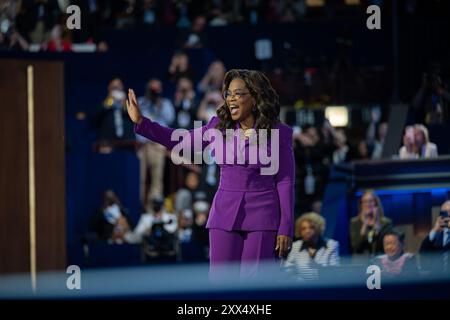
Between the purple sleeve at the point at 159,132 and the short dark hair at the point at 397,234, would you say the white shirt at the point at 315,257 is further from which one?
the purple sleeve at the point at 159,132

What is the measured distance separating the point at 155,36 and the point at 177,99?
1.25 meters

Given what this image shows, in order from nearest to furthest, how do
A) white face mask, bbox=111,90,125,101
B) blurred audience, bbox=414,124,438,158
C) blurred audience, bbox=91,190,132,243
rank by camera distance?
1. blurred audience, bbox=414,124,438,158
2. blurred audience, bbox=91,190,132,243
3. white face mask, bbox=111,90,125,101

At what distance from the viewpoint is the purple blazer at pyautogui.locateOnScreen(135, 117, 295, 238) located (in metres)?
5.41

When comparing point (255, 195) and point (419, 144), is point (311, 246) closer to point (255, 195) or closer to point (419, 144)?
point (419, 144)

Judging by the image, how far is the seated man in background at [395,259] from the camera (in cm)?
776

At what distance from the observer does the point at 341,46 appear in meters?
11.8

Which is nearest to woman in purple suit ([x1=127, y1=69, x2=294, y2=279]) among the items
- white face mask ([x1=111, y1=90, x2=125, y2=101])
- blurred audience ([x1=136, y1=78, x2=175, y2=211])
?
blurred audience ([x1=136, y1=78, x2=175, y2=211])

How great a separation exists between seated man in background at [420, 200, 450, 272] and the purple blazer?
8.74 ft

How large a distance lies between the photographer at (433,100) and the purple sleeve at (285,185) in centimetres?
348

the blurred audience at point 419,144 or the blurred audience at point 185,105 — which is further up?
the blurred audience at point 185,105

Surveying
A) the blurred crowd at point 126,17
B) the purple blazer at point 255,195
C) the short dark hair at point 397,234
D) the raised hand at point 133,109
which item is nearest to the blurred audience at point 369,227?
the short dark hair at point 397,234

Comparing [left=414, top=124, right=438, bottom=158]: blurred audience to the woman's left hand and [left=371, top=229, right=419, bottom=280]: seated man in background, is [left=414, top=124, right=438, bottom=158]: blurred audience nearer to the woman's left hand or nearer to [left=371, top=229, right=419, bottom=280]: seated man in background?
[left=371, top=229, right=419, bottom=280]: seated man in background
